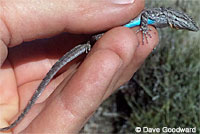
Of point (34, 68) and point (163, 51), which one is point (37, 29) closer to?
point (34, 68)

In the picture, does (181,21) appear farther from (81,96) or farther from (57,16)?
(81,96)

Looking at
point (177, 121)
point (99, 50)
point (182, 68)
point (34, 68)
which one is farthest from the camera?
point (182, 68)

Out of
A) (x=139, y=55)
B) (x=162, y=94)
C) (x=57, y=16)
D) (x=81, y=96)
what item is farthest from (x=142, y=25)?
(x=162, y=94)

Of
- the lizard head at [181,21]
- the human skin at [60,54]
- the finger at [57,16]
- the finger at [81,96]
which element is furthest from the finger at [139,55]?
the lizard head at [181,21]

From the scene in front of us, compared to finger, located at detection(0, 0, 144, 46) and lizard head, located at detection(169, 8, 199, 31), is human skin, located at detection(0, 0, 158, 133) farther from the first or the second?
lizard head, located at detection(169, 8, 199, 31)

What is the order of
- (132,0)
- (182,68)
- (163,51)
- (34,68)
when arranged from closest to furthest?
(132,0) < (34,68) < (182,68) < (163,51)

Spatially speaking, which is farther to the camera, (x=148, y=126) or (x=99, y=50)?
(x=148, y=126)

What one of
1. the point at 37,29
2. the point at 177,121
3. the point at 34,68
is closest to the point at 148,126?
the point at 177,121

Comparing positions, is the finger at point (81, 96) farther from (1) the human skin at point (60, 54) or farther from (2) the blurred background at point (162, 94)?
(2) the blurred background at point (162, 94)
